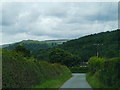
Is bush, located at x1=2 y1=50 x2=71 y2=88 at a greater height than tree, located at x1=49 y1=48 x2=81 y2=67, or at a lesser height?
greater

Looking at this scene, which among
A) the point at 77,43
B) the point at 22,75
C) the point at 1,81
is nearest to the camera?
the point at 1,81

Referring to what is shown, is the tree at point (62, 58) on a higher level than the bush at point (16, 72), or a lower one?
lower

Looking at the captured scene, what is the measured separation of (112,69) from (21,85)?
4630mm

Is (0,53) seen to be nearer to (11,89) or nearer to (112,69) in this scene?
(11,89)

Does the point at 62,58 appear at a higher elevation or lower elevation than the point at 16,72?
lower

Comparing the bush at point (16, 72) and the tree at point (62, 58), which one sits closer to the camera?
the bush at point (16, 72)

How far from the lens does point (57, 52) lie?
105m

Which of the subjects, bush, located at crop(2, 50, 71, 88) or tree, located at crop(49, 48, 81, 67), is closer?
bush, located at crop(2, 50, 71, 88)

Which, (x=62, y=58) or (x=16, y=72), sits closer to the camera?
(x=16, y=72)

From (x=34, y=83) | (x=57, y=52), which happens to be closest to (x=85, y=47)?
(x=57, y=52)

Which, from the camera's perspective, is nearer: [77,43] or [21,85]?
[21,85]

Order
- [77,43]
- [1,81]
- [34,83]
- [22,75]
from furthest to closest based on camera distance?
1. [77,43]
2. [34,83]
3. [22,75]
4. [1,81]

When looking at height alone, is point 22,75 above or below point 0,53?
below

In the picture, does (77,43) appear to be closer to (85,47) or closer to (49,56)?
(85,47)
